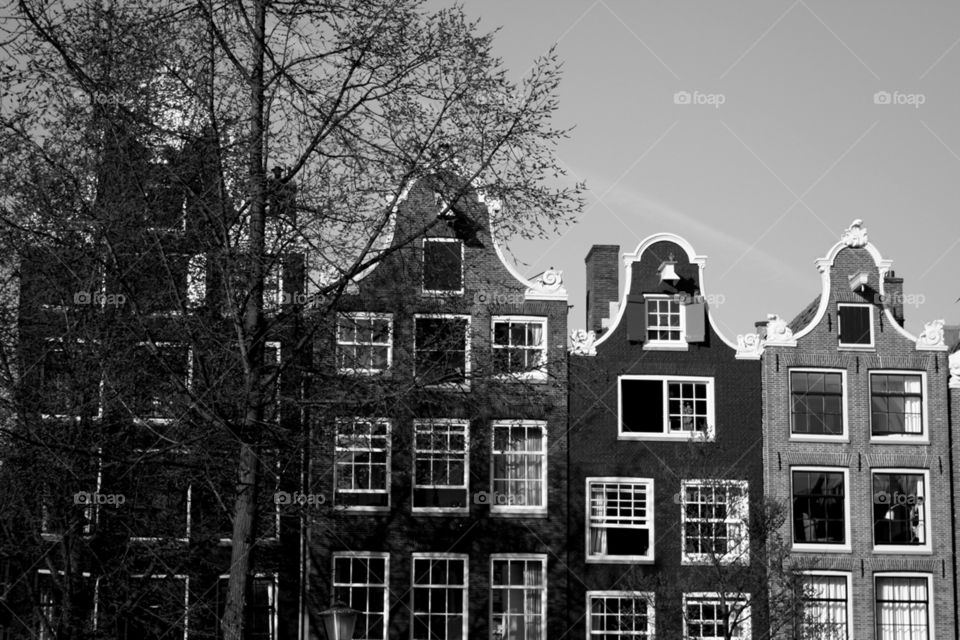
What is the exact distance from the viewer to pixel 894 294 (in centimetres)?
3522

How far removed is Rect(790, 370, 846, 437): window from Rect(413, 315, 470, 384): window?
20874mm

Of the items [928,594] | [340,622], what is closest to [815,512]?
[928,594]

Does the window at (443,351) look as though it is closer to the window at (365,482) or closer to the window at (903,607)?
the window at (365,482)

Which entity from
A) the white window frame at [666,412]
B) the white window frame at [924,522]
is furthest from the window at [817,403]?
the white window frame at [666,412]

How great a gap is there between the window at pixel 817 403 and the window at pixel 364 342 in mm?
19972

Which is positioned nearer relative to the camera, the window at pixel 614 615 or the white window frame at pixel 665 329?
the window at pixel 614 615

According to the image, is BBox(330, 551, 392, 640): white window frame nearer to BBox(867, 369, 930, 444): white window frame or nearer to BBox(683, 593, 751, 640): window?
BBox(683, 593, 751, 640): window

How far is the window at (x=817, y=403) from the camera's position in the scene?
33.5 meters

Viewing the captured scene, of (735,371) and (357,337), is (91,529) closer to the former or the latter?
(357,337)

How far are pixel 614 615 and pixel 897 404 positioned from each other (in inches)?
345

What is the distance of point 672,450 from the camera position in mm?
32844

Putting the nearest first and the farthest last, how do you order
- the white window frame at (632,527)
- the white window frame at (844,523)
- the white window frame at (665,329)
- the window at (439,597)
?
the window at (439,597) < the white window frame at (632,527) < the white window frame at (844,523) < the white window frame at (665,329)

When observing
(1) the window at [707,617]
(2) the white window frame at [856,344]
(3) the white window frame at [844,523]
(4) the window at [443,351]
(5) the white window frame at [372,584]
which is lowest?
Result: (1) the window at [707,617]

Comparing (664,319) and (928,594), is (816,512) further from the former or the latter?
(664,319)
